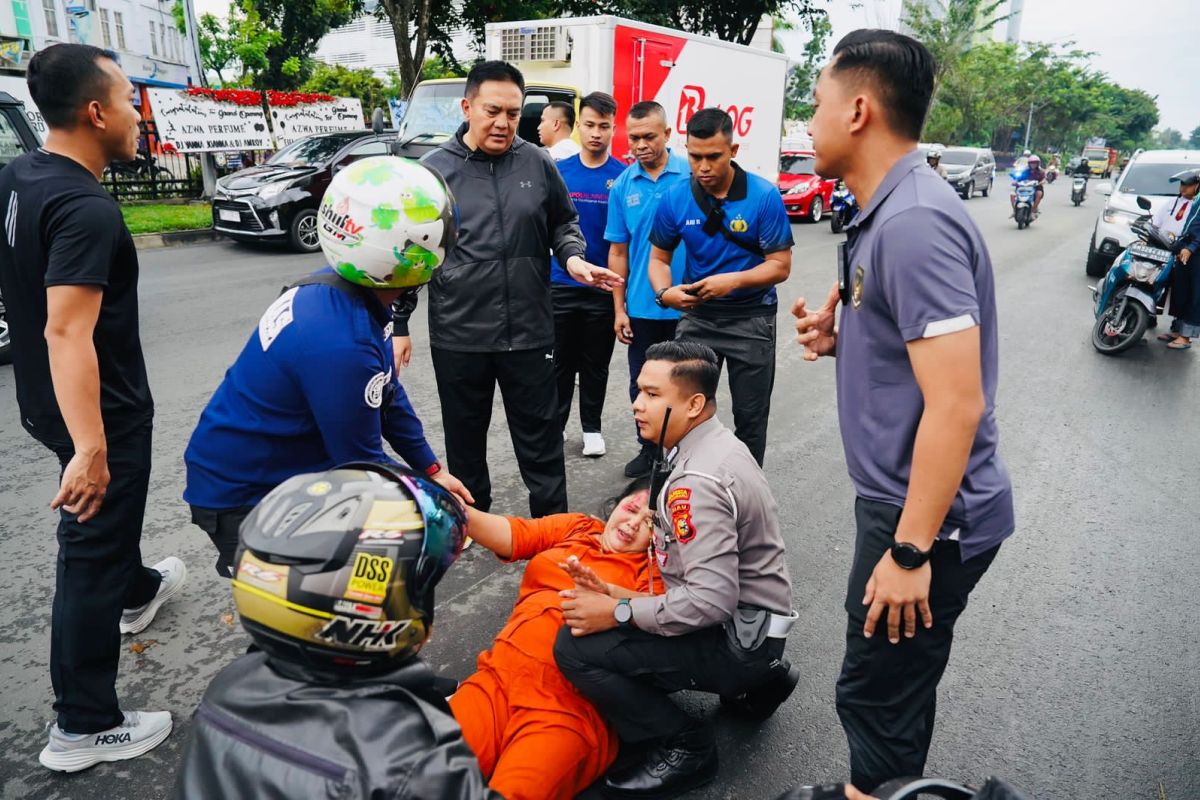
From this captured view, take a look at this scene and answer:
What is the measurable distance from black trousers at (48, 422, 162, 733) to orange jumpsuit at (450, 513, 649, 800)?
3.50ft

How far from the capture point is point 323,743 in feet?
3.98

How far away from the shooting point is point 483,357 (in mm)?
3580

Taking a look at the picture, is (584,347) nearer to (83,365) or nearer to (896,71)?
(83,365)

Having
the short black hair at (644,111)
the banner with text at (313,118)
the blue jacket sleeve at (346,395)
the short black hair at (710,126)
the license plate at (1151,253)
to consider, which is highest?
the short black hair at (644,111)

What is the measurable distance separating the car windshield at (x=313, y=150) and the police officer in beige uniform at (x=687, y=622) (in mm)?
10955

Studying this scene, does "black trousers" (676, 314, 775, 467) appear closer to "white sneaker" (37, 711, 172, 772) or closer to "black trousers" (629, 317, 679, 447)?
"black trousers" (629, 317, 679, 447)

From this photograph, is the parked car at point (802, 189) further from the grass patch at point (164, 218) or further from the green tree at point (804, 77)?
the green tree at point (804, 77)

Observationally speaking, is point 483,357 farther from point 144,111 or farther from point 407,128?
point 144,111

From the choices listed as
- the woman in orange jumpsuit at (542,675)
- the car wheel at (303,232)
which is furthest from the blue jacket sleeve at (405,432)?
the car wheel at (303,232)

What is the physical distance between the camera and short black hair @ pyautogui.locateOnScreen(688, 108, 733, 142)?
375 centimetres

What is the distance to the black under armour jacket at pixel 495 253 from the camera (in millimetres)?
3449

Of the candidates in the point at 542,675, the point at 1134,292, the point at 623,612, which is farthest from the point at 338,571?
the point at 1134,292

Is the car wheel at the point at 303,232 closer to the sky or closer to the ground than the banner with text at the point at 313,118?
closer to the ground

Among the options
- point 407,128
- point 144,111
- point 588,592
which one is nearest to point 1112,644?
Result: point 588,592
